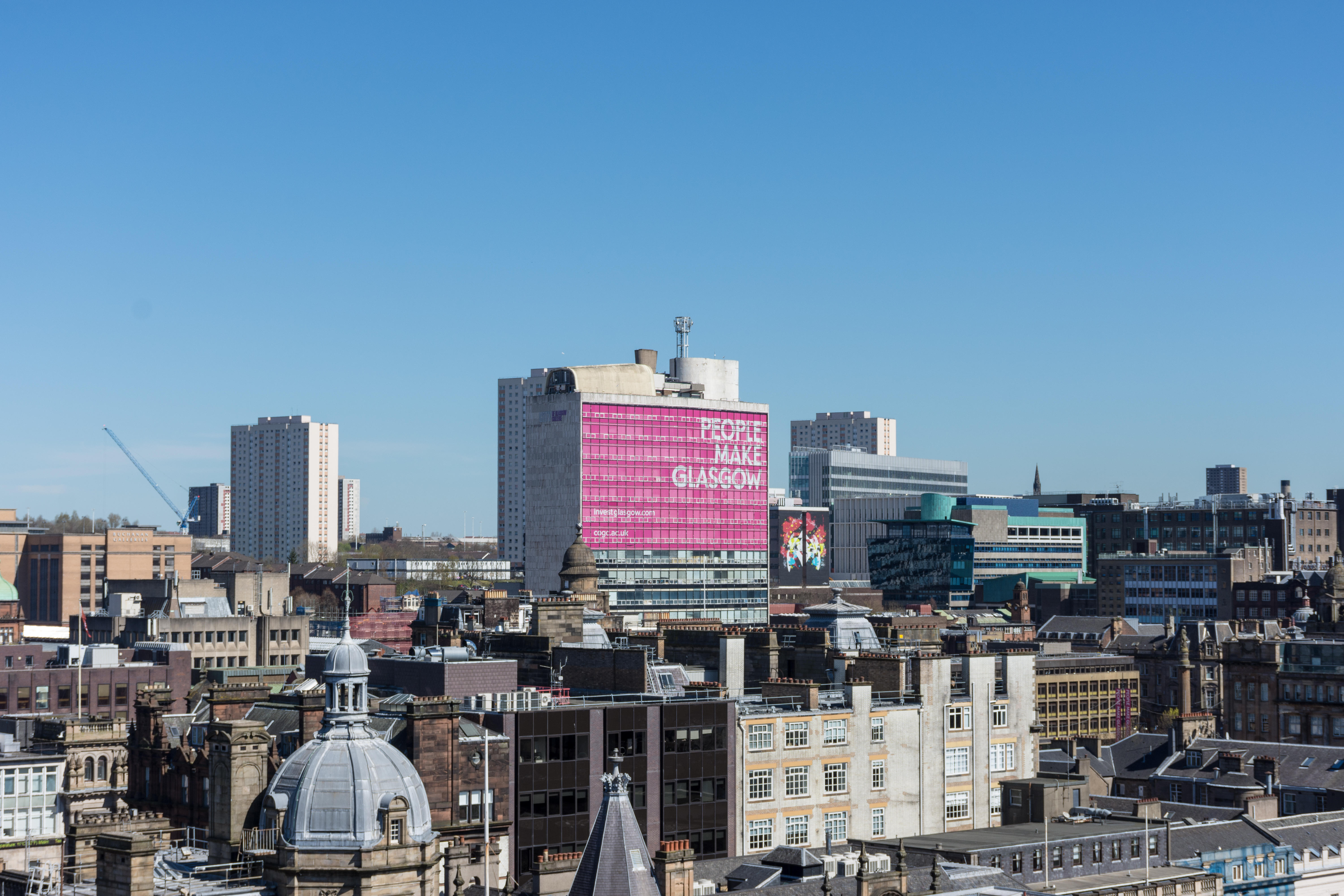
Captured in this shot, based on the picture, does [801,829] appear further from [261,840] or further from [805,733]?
[261,840]

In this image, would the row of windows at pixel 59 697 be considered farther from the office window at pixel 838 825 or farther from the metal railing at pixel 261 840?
the metal railing at pixel 261 840

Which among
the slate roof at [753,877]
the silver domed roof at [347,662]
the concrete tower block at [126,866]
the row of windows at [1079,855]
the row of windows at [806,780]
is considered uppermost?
the silver domed roof at [347,662]

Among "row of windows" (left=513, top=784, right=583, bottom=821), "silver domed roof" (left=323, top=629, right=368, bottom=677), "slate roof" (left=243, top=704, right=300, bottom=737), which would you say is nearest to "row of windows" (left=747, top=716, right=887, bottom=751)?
"row of windows" (left=513, top=784, right=583, bottom=821)

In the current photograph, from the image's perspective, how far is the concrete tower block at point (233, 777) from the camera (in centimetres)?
8162

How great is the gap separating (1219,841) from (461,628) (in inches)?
3223

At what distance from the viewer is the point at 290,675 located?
130 m

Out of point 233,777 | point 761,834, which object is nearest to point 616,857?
point 233,777

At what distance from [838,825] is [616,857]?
46948mm

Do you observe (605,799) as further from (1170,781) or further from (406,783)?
(1170,781)

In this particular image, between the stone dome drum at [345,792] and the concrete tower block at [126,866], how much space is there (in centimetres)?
490

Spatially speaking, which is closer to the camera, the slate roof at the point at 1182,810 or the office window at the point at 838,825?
the office window at the point at 838,825

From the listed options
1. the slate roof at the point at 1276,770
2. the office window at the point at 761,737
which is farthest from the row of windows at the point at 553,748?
the slate roof at the point at 1276,770

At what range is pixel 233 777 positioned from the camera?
84.1m

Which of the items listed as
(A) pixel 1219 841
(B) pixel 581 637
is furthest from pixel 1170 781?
(B) pixel 581 637
